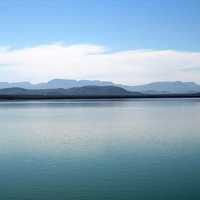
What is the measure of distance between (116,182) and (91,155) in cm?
473

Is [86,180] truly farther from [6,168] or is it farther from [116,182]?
[6,168]

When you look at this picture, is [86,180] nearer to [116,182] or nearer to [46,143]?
[116,182]

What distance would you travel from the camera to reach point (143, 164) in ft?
→ 48.5

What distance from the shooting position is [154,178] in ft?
41.4

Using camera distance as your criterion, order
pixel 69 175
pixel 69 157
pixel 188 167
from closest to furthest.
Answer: pixel 69 175 < pixel 188 167 < pixel 69 157

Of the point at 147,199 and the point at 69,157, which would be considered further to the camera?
the point at 69,157

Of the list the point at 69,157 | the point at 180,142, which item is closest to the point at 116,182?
the point at 69,157

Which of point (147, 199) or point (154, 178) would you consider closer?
point (147, 199)

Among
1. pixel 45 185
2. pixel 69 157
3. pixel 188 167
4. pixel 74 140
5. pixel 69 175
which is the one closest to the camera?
pixel 45 185

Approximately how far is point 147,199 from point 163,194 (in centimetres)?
67

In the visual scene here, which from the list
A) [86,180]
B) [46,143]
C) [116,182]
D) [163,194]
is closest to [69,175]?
[86,180]

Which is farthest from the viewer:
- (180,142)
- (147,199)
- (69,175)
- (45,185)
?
(180,142)

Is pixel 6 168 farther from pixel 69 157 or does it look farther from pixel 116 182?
pixel 116 182

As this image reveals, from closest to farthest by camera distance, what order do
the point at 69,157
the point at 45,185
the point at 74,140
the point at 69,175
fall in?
the point at 45,185 → the point at 69,175 → the point at 69,157 → the point at 74,140
